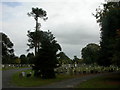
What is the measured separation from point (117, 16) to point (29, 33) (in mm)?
21790

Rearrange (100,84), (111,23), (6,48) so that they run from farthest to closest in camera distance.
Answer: (6,48) → (111,23) → (100,84)

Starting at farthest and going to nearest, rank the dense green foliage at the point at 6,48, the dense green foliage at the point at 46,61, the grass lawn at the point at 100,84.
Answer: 1. the dense green foliage at the point at 6,48
2. the dense green foliage at the point at 46,61
3. the grass lawn at the point at 100,84

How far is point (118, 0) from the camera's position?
22.1 m

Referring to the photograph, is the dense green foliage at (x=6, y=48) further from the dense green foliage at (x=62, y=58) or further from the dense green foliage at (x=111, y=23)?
the dense green foliage at (x=111, y=23)

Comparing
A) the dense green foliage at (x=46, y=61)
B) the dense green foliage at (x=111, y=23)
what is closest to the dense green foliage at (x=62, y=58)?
the dense green foliage at (x=46, y=61)

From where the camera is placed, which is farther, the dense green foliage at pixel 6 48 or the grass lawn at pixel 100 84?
the dense green foliage at pixel 6 48

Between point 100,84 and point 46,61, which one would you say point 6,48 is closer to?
point 46,61

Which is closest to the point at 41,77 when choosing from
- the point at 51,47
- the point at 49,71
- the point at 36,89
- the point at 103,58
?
the point at 49,71

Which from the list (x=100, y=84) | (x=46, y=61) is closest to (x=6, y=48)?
(x=46, y=61)

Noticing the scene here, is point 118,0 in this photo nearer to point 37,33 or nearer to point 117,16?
point 117,16

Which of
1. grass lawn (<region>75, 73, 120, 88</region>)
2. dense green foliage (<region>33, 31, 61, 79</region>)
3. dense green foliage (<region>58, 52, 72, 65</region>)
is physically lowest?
grass lawn (<region>75, 73, 120, 88</region>)

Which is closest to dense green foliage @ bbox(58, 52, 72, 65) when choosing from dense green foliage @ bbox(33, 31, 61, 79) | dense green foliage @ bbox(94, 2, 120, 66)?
dense green foliage @ bbox(33, 31, 61, 79)

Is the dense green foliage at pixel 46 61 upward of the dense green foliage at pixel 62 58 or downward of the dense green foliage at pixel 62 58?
downward

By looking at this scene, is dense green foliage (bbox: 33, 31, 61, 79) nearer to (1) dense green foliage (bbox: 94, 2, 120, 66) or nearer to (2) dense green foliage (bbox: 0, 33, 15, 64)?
(1) dense green foliage (bbox: 94, 2, 120, 66)
